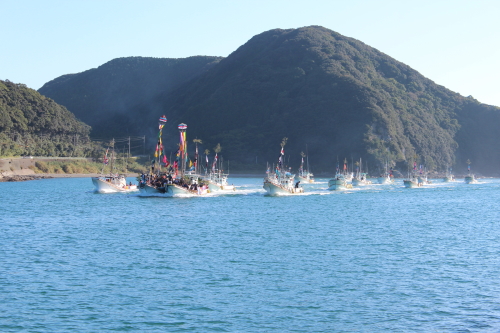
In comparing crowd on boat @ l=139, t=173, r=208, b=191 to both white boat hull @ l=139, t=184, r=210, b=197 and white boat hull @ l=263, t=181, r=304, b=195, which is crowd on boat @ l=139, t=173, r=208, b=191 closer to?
white boat hull @ l=139, t=184, r=210, b=197

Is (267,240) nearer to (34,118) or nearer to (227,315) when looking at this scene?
(227,315)

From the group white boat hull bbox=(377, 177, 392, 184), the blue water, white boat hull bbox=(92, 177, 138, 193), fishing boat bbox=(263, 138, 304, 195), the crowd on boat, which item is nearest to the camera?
the blue water

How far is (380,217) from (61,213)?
120 feet

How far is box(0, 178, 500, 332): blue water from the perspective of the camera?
24734 mm

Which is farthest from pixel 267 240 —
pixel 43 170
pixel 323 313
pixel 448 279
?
pixel 43 170

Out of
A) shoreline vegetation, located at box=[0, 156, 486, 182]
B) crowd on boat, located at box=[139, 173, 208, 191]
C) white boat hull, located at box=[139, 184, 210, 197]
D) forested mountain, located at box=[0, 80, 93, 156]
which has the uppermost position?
forested mountain, located at box=[0, 80, 93, 156]

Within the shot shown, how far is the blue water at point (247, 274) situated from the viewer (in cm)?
2473

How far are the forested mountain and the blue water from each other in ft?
374

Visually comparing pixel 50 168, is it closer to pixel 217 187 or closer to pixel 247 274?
pixel 217 187

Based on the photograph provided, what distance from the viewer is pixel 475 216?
226ft

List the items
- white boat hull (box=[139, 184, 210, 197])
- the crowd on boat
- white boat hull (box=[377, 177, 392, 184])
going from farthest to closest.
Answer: white boat hull (box=[377, 177, 392, 184]) → the crowd on boat → white boat hull (box=[139, 184, 210, 197])

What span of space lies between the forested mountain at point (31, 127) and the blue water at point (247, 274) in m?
114

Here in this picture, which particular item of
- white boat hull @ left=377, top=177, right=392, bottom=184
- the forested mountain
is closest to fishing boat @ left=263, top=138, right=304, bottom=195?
white boat hull @ left=377, top=177, right=392, bottom=184

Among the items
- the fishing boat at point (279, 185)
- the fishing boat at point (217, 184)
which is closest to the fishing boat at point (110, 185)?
the fishing boat at point (217, 184)
